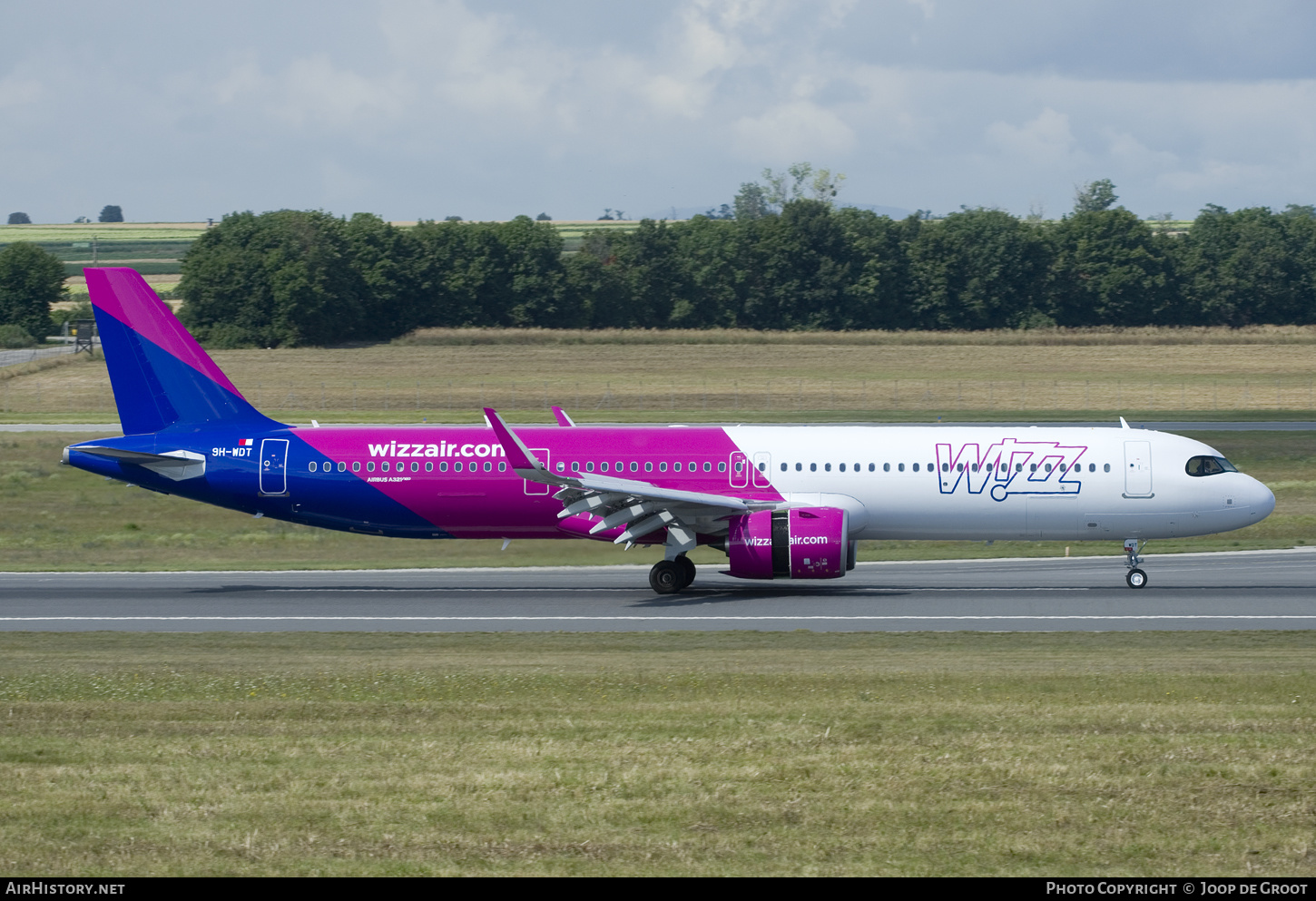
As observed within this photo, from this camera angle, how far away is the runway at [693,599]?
25234mm

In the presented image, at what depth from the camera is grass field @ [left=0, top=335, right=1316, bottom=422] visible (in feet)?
239

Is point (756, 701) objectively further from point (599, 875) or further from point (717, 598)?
point (717, 598)

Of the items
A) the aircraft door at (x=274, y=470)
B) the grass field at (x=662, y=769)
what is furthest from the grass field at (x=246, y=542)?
the grass field at (x=662, y=769)

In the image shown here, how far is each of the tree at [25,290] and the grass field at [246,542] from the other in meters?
85.0

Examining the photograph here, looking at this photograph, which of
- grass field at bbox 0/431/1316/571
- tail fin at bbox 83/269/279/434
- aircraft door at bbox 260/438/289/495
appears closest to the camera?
aircraft door at bbox 260/438/289/495

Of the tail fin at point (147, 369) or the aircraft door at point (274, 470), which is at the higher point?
the tail fin at point (147, 369)

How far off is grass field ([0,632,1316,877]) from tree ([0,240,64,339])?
119259 mm

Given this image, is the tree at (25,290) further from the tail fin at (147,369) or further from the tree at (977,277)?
the tail fin at (147,369)

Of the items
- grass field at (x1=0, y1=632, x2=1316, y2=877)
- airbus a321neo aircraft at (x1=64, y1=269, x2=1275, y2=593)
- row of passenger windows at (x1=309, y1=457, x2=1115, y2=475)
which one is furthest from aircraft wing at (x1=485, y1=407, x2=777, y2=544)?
grass field at (x1=0, y1=632, x2=1316, y2=877)

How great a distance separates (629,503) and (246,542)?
1577cm

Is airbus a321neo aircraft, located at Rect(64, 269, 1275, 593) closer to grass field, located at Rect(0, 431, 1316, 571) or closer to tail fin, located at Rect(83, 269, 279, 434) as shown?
tail fin, located at Rect(83, 269, 279, 434)

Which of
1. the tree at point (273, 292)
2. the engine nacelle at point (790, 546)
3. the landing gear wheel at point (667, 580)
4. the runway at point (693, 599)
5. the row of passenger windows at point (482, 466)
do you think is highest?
the tree at point (273, 292)

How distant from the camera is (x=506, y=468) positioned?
30375 millimetres

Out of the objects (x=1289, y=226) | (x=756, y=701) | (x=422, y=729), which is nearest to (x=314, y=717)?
(x=422, y=729)
